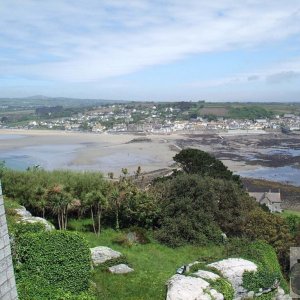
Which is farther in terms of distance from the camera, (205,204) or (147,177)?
(147,177)

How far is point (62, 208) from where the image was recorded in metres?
21.9

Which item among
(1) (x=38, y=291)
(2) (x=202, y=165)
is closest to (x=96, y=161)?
(2) (x=202, y=165)

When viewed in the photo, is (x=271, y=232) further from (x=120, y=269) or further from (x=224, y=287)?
(x=120, y=269)

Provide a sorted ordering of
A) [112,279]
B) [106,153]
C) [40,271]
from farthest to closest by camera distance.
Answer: [106,153] < [112,279] < [40,271]

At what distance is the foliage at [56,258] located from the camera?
40.3 ft

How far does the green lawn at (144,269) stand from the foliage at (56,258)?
3.49 ft

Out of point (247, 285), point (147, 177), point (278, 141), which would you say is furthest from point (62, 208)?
point (278, 141)

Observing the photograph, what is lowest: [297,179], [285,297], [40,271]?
[297,179]

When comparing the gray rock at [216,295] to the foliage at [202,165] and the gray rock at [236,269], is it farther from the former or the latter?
the foliage at [202,165]

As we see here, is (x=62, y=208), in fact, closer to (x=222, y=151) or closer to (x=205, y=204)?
(x=205, y=204)

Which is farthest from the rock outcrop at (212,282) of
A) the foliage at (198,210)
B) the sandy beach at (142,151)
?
the sandy beach at (142,151)

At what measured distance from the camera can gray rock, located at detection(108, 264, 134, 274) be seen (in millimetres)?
15023

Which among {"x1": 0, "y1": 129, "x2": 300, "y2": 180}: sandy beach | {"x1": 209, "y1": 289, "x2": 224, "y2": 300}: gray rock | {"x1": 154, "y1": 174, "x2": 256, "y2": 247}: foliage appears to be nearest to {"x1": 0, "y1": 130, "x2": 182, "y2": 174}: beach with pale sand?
{"x1": 0, "y1": 129, "x2": 300, "y2": 180}: sandy beach

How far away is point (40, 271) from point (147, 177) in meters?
41.9
